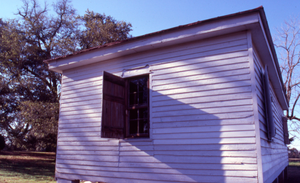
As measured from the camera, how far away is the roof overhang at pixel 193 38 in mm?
4859

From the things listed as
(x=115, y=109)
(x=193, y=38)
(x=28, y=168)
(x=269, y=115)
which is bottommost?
(x=28, y=168)

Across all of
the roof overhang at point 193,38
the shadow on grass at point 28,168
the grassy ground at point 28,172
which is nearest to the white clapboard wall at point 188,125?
the roof overhang at point 193,38

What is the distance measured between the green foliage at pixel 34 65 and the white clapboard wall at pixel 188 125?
8.01 metres

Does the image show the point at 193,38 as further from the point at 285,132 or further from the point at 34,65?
the point at 34,65

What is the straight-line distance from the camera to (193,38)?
5484mm

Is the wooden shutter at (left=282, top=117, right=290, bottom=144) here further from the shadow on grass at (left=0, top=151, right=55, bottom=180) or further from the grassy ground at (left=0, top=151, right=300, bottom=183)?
the shadow on grass at (left=0, top=151, right=55, bottom=180)

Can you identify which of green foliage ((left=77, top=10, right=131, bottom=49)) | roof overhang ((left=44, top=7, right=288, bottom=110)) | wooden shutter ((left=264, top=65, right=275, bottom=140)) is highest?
green foliage ((left=77, top=10, right=131, bottom=49))

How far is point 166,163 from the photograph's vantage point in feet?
17.7

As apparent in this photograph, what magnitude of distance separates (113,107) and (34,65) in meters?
12.5

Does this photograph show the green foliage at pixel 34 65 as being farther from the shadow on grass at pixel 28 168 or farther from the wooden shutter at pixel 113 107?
the wooden shutter at pixel 113 107

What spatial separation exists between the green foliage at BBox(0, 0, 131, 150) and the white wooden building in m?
7.41

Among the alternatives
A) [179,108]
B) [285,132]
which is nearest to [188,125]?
[179,108]

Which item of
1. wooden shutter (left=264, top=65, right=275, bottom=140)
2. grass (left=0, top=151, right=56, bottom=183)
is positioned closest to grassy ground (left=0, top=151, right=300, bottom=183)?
grass (left=0, top=151, right=56, bottom=183)

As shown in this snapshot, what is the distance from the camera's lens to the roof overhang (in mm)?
4859
